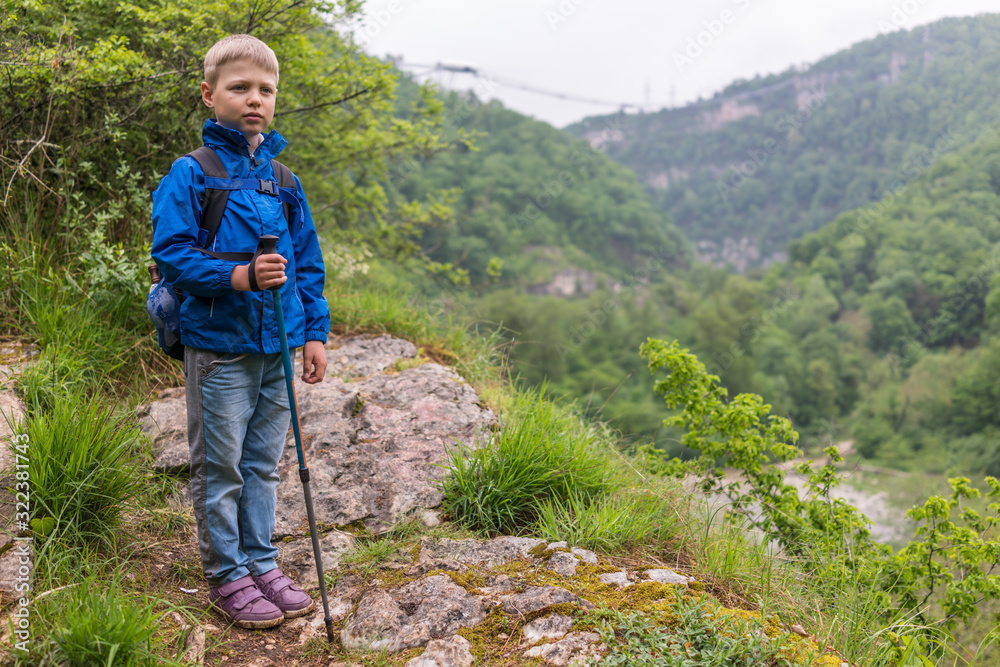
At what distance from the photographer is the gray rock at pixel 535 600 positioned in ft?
7.32

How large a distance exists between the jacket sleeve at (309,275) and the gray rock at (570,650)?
4.58ft

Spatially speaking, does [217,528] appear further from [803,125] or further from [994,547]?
[803,125]

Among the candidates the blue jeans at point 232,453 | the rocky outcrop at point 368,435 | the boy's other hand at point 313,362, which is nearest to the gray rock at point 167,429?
the rocky outcrop at point 368,435

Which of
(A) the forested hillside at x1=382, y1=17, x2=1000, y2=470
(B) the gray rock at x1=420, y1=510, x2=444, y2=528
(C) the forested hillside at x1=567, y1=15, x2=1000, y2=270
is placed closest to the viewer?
(B) the gray rock at x1=420, y1=510, x2=444, y2=528

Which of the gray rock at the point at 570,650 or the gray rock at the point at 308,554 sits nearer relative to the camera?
the gray rock at the point at 570,650

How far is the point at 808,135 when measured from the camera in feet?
424

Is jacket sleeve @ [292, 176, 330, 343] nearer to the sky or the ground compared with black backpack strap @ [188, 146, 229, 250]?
nearer to the ground

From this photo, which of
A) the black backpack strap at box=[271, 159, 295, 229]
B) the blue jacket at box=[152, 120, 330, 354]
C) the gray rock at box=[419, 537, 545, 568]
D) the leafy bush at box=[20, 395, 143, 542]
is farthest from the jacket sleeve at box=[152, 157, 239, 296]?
the gray rock at box=[419, 537, 545, 568]

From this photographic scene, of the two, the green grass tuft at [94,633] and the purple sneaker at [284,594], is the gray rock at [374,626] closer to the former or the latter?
the purple sneaker at [284,594]

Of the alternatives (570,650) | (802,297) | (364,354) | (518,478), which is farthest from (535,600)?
(802,297)

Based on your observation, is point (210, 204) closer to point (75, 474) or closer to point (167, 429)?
point (75, 474)

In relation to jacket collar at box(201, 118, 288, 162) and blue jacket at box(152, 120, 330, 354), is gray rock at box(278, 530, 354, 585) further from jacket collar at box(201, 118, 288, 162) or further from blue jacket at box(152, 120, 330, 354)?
jacket collar at box(201, 118, 288, 162)

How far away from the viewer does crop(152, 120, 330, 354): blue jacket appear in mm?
2082

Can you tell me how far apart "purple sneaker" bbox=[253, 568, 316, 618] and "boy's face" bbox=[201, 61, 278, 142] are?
1677 millimetres
